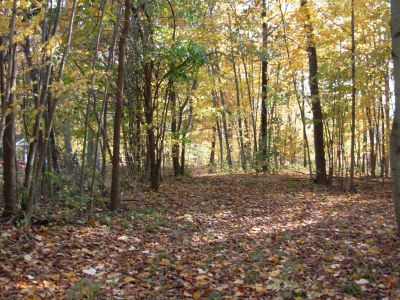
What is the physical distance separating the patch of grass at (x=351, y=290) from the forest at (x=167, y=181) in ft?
0.06

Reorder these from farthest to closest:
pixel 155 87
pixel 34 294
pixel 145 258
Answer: pixel 155 87 → pixel 145 258 → pixel 34 294

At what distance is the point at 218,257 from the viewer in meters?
5.88

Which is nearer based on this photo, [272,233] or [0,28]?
[0,28]

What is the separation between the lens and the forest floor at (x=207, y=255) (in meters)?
4.30

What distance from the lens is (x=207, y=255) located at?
6.01 meters

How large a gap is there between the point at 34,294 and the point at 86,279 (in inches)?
27.6

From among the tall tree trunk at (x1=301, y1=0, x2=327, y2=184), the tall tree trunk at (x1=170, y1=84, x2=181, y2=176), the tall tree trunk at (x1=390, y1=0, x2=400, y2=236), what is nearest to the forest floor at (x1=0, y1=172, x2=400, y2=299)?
the tall tree trunk at (x1=390, y1=0, x2=400, y2=236)

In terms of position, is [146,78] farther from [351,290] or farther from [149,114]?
[351,290]

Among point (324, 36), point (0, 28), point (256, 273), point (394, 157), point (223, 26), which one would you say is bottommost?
point (256, 273)

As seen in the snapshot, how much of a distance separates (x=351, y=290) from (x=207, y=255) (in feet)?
7.75

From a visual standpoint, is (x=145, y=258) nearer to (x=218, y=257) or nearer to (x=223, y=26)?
(x=218, y=257)

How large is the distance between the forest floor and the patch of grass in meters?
0.01

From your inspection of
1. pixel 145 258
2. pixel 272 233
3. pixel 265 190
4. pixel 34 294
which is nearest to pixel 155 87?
pixel 265 190

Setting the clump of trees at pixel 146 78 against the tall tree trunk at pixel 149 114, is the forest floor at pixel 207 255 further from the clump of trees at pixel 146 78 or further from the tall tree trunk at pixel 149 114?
the tall tree trunk at pixel 149 114
